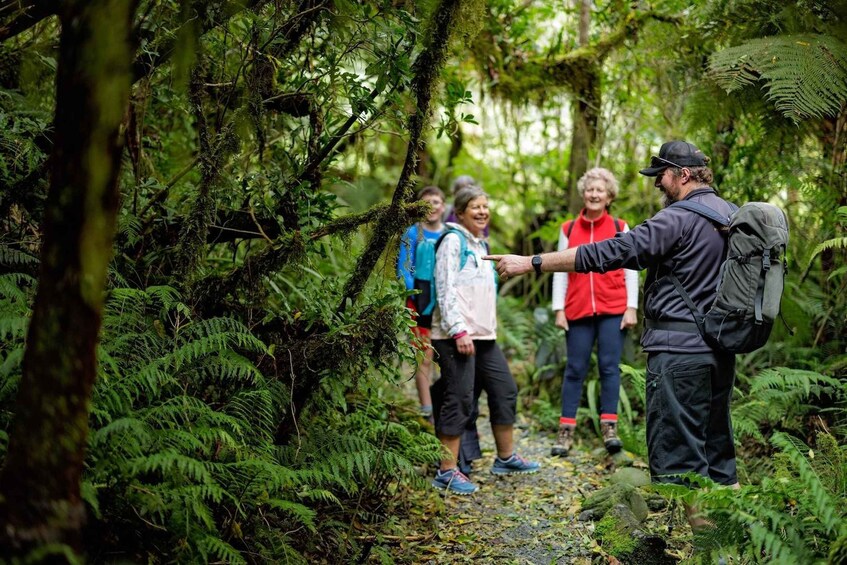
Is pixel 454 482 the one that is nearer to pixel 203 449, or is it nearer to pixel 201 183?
pixel 203 449

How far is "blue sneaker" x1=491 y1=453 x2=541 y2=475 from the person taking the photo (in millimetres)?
5695

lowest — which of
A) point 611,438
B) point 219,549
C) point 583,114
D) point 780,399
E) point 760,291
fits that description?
point 611,438

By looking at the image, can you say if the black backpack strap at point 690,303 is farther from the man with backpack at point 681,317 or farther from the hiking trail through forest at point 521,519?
the hiking trail through forest at point 521,519

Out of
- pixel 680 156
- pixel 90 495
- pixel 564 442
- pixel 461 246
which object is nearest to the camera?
pixel 90 495

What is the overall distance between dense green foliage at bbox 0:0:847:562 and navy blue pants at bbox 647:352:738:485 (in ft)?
1.50

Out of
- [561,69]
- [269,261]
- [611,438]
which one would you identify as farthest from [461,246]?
[561,69]

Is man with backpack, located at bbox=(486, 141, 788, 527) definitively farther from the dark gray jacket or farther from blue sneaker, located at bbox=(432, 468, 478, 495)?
blue sneaker, located at bbox=(432, 468, 478, 495)

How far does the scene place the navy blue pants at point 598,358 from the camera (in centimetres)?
602

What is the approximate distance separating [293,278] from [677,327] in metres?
2.92

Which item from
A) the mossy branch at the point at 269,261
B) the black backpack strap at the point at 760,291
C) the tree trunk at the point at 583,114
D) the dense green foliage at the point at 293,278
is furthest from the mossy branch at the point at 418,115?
the tree trunk at the point at 583,114

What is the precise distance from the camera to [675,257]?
393cm

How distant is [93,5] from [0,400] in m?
1.78

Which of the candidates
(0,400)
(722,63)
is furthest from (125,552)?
(722,63)

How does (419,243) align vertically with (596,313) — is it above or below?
above
